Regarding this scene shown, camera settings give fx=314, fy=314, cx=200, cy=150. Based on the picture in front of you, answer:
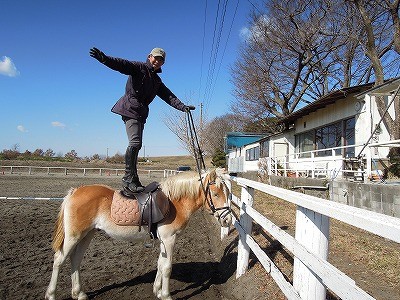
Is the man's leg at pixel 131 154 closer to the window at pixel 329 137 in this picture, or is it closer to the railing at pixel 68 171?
the window at pixel 329 137

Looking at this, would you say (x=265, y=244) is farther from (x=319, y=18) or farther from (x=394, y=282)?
(x=319, y=18)

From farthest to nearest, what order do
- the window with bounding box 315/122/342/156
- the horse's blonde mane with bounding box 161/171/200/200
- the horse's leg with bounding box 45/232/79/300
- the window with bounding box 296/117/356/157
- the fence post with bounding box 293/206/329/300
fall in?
the window with bounding box 315/122/342/156 → the window with bounding box 296/117/356/157 → the horse's blonde mane with bounding box 161/171/200/200 → the horse's leg with bounding box 45/232/79/300 → the fence post with bounding box 293/206/329/300

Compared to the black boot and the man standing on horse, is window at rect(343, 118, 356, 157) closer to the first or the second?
the man standing on horse

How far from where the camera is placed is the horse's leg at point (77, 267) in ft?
12.7

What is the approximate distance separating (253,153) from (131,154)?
29.2 m

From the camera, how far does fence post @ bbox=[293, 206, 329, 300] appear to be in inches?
86.7

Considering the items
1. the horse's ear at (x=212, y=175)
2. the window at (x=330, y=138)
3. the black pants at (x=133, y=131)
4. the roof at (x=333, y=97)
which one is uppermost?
the roof at (x=333, y=97)

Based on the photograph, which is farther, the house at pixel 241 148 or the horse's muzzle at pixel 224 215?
the house at pixel 241 148

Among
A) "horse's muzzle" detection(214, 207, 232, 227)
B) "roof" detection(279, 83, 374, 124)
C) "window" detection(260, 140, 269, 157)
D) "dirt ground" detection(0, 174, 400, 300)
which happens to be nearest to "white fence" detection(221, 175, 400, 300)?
"horse's muzzle" detection(214, 207, 232, 227)

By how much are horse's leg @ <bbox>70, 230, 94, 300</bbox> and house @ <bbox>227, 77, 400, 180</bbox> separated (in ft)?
22.7

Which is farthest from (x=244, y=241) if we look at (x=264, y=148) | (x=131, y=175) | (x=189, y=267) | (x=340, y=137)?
(x=264, y=148)

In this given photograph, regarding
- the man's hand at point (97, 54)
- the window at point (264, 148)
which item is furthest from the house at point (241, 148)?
the man's hand at point (97, 54)

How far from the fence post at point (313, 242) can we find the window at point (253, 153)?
27997mm

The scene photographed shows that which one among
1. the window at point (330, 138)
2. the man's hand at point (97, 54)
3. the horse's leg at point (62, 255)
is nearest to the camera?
the man's hand at point (97, 54)
